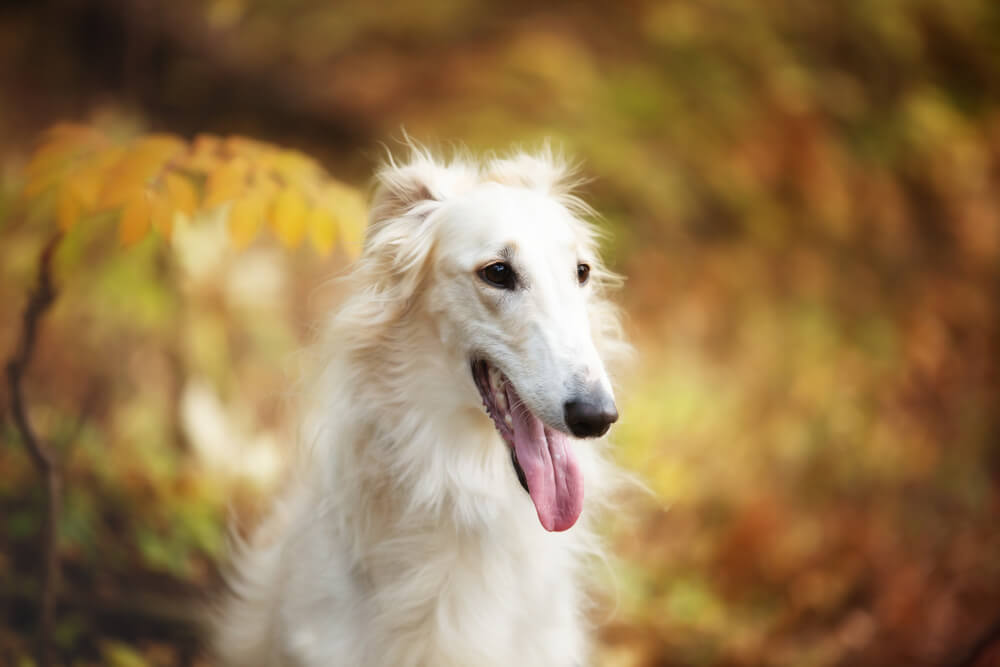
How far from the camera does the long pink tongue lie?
246 cm

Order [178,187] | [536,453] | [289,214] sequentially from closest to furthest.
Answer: [536,453]
[178,187]
[289,214]

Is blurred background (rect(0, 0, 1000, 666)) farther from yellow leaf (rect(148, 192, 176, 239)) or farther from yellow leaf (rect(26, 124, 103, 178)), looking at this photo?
yellow leaf (rect(148, 192, 176, 239))

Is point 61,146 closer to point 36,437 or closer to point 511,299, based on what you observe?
point 36,437

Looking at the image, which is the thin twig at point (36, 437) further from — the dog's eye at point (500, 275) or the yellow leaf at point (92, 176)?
the dog's eye at point (500, 275)

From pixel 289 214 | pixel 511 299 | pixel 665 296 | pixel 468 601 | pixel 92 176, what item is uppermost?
pixel 665 296

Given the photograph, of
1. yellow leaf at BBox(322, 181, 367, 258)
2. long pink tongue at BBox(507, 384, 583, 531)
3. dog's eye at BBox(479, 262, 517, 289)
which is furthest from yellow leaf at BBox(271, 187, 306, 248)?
long pink tongue at BBox(507, 384, 583, 531)

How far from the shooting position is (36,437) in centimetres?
320

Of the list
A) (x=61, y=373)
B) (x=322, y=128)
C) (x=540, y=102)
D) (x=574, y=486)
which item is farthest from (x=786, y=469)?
(x=61, y=373)

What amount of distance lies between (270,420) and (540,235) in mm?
2775

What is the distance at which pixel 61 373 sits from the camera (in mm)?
4664

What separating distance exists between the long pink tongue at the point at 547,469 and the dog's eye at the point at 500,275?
31 centimetres

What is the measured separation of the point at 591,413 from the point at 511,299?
0.45 metres

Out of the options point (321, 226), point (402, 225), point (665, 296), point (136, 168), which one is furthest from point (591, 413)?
point (665, 296)

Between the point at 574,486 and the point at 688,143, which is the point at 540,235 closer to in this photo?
the point at 574,486
